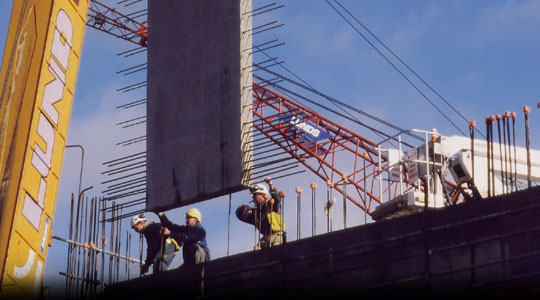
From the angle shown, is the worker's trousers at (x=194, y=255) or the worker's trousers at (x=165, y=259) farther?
the worker's trousers at (x=165, y=259)

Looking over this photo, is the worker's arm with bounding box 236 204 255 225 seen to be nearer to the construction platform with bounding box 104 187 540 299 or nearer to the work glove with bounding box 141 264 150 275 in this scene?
the construction platform with bounding box 104 187 540 299

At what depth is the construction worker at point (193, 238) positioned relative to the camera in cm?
2348

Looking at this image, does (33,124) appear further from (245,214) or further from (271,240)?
(271,240)

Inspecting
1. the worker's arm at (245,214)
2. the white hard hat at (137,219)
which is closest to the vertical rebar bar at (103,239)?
the white hard hat at (137,219)

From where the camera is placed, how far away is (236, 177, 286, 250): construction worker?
23328 mm

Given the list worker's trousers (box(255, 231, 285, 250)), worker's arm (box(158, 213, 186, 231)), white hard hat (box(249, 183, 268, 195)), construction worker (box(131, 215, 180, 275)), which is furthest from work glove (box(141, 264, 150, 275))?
white hard hat (box(249, 183, 268, 195))

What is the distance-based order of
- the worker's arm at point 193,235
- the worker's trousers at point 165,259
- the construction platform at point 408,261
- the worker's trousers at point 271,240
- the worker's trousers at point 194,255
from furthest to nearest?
1. the worker's trousers at point 165,259
2. the worker's arm at point 193,235
3. the worker's trousers at point 194,255
4. the worker's trousers at point 271,240
5. the construction platform at point 408,261


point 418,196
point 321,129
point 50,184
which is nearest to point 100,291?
point 50,184

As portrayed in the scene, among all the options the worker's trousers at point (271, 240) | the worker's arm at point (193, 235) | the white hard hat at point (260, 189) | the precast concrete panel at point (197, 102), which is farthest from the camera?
the precast concrete panel at point (197, 102)

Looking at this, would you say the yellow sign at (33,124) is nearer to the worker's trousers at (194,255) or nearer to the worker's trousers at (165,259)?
the worker's trousers at (165,259)

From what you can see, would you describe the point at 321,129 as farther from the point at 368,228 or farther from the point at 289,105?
the point at 368,228

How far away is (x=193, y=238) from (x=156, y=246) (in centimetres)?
144

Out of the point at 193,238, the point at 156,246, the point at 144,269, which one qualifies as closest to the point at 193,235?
the point at 193,238

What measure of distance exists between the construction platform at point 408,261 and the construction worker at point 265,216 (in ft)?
4.79
